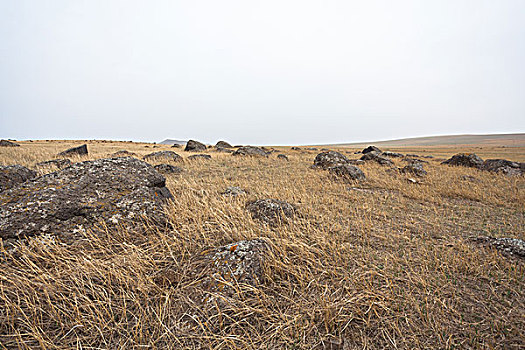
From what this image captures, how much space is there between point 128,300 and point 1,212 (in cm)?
253

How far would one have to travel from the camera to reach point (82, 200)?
11.4ft

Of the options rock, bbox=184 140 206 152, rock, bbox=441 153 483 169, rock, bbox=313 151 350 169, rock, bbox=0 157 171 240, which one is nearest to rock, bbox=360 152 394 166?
rock, bbox=313 151 350 169

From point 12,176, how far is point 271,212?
5963 mm

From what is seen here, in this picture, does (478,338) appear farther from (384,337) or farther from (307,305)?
(307,305)

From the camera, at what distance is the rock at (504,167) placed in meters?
11.5

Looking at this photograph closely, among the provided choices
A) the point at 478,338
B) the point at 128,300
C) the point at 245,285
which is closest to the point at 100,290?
the point at 128,300

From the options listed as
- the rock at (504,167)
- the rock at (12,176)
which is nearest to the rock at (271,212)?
the rock at (12,176)

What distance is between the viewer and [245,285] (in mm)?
2262

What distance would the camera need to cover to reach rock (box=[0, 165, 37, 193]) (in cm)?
457

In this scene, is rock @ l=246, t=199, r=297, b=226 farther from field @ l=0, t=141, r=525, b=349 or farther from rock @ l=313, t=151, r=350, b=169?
rock @ l=313, t=151, r=350, b=169

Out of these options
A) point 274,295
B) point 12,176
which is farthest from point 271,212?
point 12,176

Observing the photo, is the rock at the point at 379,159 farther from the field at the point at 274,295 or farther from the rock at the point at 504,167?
the field at the point at 274,295

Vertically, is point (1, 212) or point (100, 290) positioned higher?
point (1, 212)

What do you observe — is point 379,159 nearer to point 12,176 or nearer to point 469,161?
point 469,161
